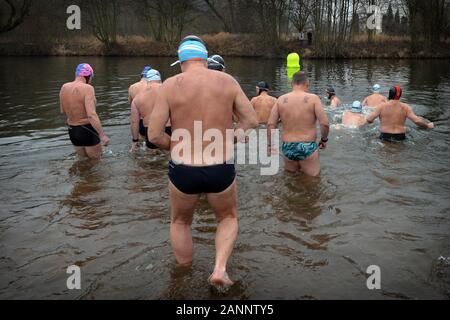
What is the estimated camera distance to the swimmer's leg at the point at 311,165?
6355 millimetres

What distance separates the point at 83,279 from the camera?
12.9ft

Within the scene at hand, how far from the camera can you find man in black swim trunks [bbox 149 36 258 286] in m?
3.41

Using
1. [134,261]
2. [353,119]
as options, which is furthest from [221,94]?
[353,119]

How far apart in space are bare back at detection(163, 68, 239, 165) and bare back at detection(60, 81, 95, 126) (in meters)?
4.05

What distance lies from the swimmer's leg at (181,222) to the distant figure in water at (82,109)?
359cm

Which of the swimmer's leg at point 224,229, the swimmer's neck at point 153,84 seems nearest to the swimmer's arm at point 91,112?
the swimmer's neck at point 153,84

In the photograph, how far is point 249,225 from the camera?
513 cm

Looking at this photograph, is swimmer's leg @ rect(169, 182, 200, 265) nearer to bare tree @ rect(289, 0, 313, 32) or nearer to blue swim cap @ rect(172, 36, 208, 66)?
blue swim cap @ rect(172, 36, 208, 66)

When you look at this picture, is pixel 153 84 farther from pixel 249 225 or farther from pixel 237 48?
pixel 237 48

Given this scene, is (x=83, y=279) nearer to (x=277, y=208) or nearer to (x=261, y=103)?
(x=277, y=208)

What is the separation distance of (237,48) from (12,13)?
19.7 meters

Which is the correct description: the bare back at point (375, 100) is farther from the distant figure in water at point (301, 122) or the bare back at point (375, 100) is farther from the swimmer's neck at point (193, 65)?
the swimmer's neck at point (193, 65)

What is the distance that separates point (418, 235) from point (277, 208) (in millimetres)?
1767

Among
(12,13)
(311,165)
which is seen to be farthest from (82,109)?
(12,13)
